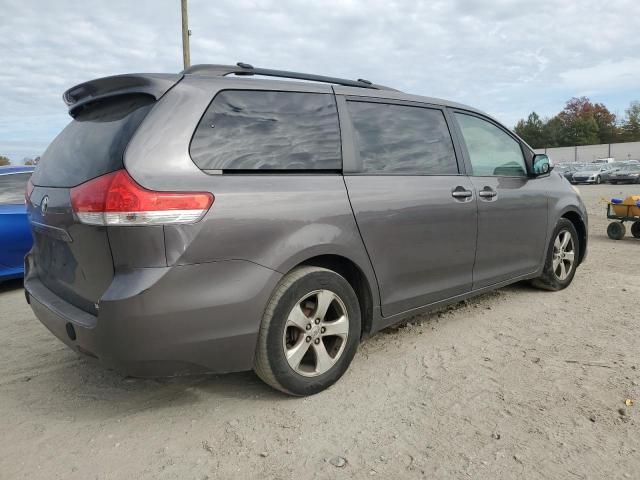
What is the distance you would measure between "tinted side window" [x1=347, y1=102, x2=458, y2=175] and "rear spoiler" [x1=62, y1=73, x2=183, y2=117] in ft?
3.80

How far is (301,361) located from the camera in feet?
9.32

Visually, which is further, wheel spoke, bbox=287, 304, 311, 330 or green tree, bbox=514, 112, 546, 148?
green tree, bbox=514, 112, 546, 148

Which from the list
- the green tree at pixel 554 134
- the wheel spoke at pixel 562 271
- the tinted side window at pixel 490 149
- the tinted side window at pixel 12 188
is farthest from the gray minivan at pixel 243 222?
the green tree at pixel 554 134

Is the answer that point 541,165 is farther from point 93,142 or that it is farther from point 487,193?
point 93,142

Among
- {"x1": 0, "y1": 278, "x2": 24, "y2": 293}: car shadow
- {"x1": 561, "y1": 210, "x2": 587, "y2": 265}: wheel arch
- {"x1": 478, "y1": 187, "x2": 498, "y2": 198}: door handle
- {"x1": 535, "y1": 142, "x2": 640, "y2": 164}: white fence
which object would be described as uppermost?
{"x1": 535, "y1": 142, "x2": 640, "y2": 164}: white fence

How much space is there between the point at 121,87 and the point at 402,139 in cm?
179

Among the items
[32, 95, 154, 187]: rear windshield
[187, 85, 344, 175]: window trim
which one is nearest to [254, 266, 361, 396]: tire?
[187, 85, 344, 175]: window trim

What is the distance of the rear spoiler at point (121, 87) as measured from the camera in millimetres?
2477

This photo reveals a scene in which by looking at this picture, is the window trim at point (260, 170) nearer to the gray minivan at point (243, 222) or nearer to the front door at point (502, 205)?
the gray minivan at point (243, 222)

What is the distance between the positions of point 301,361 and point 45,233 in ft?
5.28

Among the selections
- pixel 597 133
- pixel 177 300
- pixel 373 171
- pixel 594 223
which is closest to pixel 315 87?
pixel 373 171

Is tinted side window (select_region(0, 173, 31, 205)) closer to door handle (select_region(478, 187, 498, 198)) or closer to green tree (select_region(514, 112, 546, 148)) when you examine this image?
door handle (select_region(478, 187, 498, 198))

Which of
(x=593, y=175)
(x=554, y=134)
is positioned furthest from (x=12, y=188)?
(x=554, y=134)

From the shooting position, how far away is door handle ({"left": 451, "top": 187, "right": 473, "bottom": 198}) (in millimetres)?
3529
